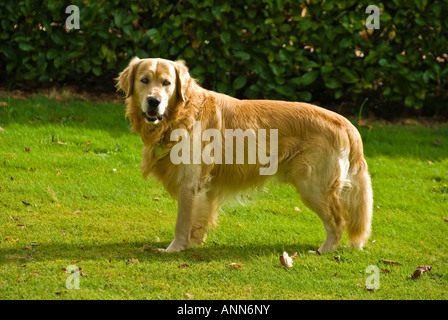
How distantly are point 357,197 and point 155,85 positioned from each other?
1.95 m

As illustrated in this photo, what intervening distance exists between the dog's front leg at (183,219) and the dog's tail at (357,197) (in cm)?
130

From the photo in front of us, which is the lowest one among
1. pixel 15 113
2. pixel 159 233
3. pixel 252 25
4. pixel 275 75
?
pixel 159 233

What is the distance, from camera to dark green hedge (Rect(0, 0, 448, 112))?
7859 millimetres

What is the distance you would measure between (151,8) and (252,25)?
4.65 ft

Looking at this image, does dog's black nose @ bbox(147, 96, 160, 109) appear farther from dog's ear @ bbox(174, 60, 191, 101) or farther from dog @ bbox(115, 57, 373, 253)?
dog's ear @ bbox(174, 60, 191, 101)

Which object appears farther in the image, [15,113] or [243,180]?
[15,113]

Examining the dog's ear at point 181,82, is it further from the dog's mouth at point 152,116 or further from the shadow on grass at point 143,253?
the shadow on grass at point 143,253

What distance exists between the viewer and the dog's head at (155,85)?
4.73 metres

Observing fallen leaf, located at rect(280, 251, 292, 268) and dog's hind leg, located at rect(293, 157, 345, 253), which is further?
dog's hind leg, located at rect(293, 157, 345, 253)

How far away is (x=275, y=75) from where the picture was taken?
8.02 metres

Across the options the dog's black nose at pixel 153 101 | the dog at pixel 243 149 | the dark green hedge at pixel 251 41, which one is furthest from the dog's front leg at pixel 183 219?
the dark green hedge at pixel 251 41

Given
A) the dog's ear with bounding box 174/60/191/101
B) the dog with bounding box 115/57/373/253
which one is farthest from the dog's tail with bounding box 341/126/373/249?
the dog's ear with bounding box 174/60/191/101
